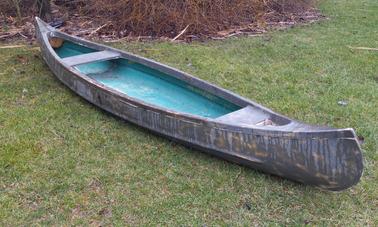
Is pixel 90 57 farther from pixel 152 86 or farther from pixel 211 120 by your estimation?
pixel 211 120

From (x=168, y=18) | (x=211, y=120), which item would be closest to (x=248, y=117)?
(x=211, y=120)

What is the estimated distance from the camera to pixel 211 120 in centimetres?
377

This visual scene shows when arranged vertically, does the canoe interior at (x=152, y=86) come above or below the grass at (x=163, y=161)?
above

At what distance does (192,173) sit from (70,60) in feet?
8.08

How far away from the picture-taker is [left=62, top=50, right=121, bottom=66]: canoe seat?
5473 mm

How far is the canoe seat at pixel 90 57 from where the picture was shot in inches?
215

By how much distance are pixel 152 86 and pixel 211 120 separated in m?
1.82

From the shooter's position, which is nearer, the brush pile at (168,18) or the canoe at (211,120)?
the canoe at (211,120)

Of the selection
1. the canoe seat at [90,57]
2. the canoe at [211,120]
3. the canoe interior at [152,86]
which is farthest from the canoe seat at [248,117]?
the canoe seat at [90,57]

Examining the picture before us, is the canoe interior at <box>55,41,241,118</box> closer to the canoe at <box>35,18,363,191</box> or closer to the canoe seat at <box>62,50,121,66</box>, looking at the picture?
the canoe at <box>35,18,363,191</box>

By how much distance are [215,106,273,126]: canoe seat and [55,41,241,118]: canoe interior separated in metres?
0.29

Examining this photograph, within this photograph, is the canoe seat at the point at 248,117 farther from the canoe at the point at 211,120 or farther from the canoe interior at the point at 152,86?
the canoe interior at the point at 152,86

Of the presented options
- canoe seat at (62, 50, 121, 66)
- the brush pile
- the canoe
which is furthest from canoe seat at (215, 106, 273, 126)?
the brush pile

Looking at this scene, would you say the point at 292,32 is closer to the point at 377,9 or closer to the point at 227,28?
the point at 227,28
